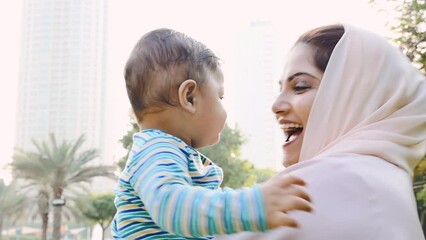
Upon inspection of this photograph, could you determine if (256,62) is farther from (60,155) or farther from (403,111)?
(403,111)

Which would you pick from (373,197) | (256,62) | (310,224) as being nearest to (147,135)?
(310,224)

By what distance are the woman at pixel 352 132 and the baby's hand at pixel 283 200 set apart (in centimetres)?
40

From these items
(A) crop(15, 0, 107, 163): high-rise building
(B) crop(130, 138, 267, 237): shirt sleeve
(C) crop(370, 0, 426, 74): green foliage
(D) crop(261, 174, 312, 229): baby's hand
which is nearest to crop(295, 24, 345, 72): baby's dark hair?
(B) crop(130, 138, 267, 237): shirt sleeve

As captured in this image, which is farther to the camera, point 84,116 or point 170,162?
point 84,116

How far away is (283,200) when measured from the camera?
110cm

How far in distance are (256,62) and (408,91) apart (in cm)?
5799

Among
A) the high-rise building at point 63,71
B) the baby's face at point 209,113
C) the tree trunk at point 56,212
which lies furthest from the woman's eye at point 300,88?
the high-rise building at point 63,71

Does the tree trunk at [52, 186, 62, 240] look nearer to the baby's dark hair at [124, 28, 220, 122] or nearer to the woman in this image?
the woman

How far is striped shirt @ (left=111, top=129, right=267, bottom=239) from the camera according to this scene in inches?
45.1

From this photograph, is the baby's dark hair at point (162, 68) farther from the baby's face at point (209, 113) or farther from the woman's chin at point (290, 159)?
the woman's chin at point (290, 159)

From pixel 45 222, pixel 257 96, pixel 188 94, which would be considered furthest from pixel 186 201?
pixel 257 96

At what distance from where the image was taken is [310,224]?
1488mm

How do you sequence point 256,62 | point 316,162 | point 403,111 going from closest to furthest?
1. point 316,162
2. point 403,111
3. point 256,62

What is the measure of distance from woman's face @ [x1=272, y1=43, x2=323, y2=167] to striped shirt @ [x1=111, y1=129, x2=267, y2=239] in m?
0.54
